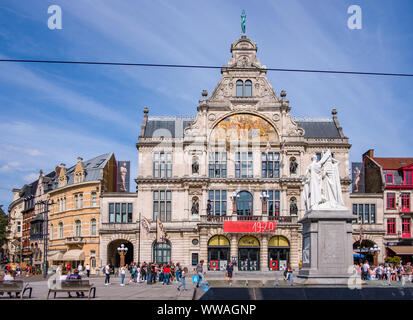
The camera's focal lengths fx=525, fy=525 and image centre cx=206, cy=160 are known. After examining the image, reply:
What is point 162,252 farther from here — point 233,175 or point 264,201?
point 264,201

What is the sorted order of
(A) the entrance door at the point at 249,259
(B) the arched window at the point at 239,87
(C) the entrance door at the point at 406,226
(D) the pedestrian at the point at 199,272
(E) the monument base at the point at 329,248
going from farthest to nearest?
(C) the entrance door at the point at 406,226 → (B) the arched window at the point at 239,87 → (A) the entrance door at the point at 249,259 → (D) the pedestrian at the point at 199,272 → (E) the monument base at the point at 329,248

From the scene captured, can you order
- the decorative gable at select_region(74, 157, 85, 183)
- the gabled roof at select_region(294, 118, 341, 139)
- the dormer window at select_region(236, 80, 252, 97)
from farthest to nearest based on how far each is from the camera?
the decorative gable at select_region(74, 157, 85, 183)
the gabled roof at select_region(294, 118, 341, 139)
the dormer window at select_region(236, 80, 252, 97)

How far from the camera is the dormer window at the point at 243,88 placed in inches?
2181

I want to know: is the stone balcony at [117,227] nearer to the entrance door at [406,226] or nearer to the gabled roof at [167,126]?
the gabled roof at [167,126]

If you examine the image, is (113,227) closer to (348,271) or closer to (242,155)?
(242,155)

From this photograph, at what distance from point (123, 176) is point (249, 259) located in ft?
66.8

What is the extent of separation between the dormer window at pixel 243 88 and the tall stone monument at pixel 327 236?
115 ft

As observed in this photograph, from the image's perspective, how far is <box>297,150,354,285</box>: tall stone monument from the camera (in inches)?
766

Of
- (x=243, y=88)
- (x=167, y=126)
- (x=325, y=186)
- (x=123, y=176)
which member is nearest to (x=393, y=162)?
(x=243, y=88)

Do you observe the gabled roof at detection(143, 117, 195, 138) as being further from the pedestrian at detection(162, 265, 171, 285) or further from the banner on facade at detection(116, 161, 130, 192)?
the pedestrian at detection(162, 265, 171, 285)

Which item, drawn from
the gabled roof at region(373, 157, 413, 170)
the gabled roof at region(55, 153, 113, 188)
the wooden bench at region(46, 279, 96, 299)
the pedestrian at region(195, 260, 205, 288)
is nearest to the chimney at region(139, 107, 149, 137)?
the gabled roof at region(55, 153, 113, 188)

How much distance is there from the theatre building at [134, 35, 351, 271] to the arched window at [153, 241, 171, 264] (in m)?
0.10

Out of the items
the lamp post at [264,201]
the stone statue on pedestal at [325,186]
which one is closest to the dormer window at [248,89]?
the lamp post at [264,201]

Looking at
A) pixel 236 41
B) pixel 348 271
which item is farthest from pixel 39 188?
pixel 348 271
